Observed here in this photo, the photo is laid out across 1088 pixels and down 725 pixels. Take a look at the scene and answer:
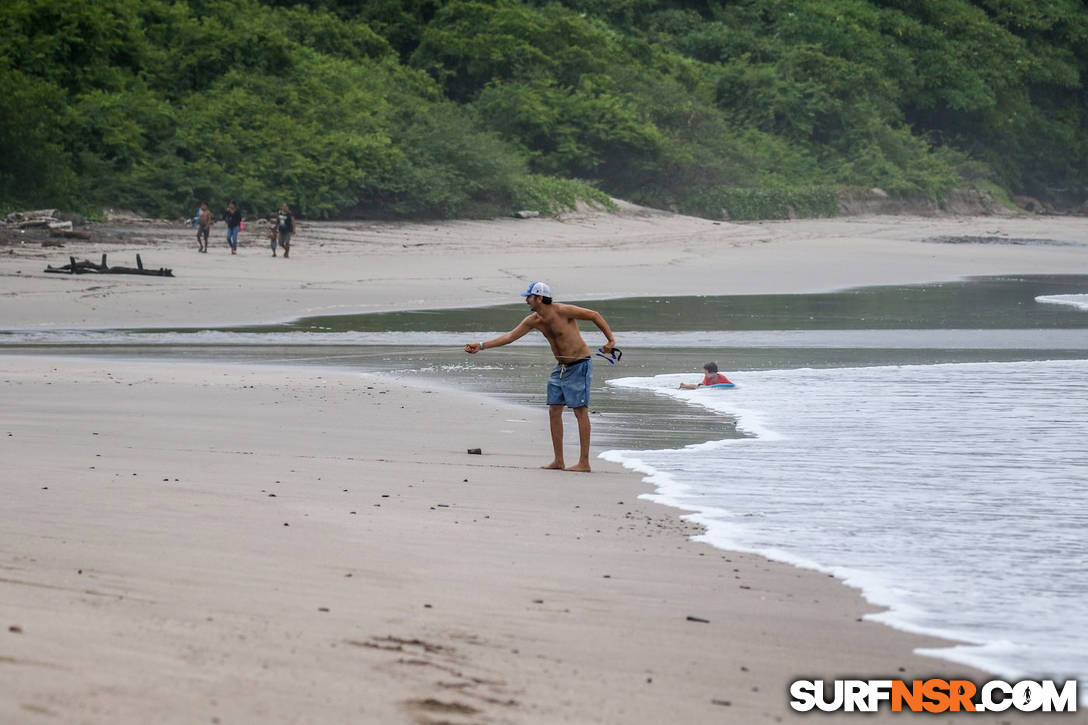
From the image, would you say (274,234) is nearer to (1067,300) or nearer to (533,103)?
(1067,300)

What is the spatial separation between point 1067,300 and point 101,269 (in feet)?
59.6

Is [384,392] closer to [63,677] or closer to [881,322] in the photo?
[63,677]

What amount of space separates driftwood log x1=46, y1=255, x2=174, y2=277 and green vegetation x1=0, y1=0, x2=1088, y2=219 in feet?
23.4

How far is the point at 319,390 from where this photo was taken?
1304cm

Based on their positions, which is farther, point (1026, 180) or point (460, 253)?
point (1026, 180)

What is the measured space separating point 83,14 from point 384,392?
89.9ft

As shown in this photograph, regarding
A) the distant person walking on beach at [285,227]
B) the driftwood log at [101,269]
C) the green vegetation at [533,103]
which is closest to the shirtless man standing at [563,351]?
the driftwood log at [101,269]

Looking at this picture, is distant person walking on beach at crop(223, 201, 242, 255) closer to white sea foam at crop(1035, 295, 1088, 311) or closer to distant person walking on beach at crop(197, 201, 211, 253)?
distant person walking on beach at crop(197, 201, 211, 253)

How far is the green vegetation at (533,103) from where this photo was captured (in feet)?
112

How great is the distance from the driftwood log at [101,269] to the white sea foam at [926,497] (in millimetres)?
13831

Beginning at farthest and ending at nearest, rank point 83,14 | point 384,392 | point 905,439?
point 83,14 < point 384,392 < point 905,439

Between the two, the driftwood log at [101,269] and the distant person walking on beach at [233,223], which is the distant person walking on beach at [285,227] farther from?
the driftwood log at [101,269]

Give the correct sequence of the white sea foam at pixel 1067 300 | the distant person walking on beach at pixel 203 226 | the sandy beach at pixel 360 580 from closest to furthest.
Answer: the sandy beach at pixel 360 580
the white sea foam at pixel 1067 300
the distant person walking on beach at pixel 203 226

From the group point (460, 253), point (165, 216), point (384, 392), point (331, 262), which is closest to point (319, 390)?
point (384, 392)
